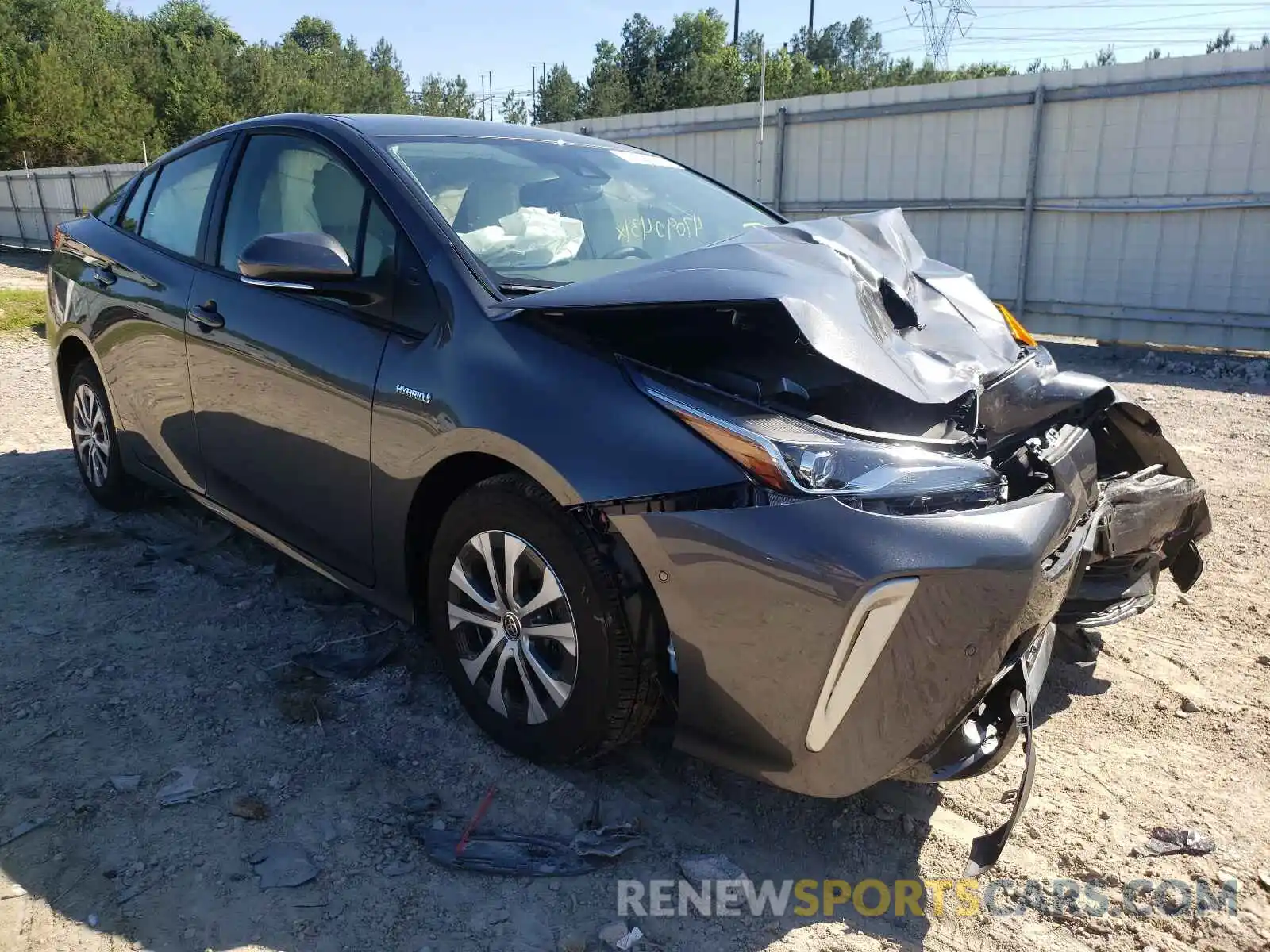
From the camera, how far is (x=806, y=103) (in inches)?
487

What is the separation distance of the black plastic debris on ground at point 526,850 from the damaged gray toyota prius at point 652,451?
0.72ft

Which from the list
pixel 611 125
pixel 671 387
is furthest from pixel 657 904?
pixel 611 125

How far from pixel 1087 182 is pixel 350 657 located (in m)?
9.95

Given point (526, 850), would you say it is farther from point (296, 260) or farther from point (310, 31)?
point (310, 31)

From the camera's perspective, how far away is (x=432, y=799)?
8.40 ft

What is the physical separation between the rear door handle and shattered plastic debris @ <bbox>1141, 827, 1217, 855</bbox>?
3.26 meters

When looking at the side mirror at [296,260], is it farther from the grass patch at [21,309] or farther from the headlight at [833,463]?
the grass patch at [21,309]

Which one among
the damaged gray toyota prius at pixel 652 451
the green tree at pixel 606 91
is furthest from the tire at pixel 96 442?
the green tree at pixel 606 91

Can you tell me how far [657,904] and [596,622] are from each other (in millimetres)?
660

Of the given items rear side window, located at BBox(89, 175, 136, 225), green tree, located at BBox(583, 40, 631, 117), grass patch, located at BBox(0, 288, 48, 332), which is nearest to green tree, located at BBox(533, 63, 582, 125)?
green tree, located at BBox(583, 40, 631, 117)

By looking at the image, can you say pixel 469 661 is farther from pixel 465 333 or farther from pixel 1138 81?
pixel 1138 81

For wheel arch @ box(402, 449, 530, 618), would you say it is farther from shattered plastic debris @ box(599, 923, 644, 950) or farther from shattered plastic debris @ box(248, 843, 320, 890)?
shattered plastic debris @ box(599, 923, 644, 950)

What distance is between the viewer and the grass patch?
1104 cm

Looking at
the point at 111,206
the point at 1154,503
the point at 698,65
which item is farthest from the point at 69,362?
the point at 698,65
